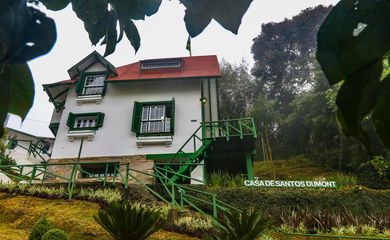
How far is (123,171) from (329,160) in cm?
1355

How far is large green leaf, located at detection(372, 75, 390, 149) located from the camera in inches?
17.5

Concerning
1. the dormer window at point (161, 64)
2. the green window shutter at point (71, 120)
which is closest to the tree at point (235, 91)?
the dormer window at point (161, 64)

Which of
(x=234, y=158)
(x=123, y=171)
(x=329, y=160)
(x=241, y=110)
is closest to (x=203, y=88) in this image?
(x=234, y=158)

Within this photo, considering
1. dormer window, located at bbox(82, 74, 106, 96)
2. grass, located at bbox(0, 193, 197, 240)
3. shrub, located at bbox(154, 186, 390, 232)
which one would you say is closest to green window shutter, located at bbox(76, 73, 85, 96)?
dormer window, located at bbox(82, 74, 106, 96)

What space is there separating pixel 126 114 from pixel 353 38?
1238 cm

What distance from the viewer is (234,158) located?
11.8 m

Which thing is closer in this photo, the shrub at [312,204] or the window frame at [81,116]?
the shrub at [312,204]

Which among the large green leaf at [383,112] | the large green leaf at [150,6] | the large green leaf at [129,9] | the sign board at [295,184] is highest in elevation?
the sign board at [295,184]

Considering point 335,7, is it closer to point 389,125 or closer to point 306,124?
point 389,125

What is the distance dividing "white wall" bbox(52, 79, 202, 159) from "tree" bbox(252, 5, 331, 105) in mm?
14972

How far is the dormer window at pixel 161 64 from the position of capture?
45.5 feet

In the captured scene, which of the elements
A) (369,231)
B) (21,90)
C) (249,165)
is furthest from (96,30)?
(249,165)

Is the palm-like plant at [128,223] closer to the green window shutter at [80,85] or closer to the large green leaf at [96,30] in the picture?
the large green leaf at [96,30]

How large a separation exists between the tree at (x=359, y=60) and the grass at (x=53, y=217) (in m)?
5.46
